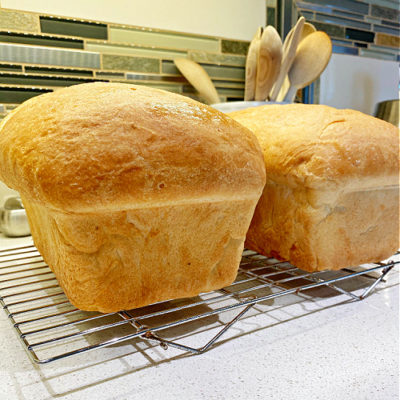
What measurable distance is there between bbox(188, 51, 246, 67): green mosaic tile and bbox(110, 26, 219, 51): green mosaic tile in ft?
0.08

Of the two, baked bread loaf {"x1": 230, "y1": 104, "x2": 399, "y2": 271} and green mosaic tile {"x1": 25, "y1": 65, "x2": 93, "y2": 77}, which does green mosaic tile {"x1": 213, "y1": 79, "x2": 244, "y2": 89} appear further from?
baked bread loaf {"x1": 230, "y1": 104, "x2": 399, "y2": 271}

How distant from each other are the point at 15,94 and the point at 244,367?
1.27 metres

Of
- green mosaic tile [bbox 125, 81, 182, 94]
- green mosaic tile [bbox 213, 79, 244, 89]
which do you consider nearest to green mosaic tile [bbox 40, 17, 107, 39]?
green mosaic tile [bbox 125, 81, 182, 94]

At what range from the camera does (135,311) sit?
0.79m

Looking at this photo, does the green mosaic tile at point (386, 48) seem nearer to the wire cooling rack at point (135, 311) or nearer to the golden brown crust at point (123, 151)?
the wire cooling rack at point (135, 311)

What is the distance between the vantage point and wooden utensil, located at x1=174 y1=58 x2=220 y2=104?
1646 millimetres

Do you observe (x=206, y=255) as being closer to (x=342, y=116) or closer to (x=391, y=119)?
(x=342, y=116)

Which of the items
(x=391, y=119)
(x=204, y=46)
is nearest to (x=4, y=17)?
(x=204, y=46)

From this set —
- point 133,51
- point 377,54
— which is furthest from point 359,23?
point 133,51

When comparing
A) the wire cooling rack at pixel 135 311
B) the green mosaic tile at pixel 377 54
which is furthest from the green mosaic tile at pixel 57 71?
the green mosaic tile at pixel 377 54

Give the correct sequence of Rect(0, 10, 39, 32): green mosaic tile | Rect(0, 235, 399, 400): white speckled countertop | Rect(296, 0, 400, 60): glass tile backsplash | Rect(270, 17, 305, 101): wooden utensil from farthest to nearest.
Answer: Rect(296, 0, 400, 60): glass tile backsplash, Rect(270, 17, 305, 101): wooden utensil, Rect(0, 10, 39, 32): green mosaic tile, Rect(0, 235, 399, 400): white speckled countertop

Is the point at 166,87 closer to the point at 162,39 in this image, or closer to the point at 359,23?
the point at 162,39

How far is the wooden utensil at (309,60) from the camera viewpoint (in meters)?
1.58

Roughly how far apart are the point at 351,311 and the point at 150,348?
1.40ft
